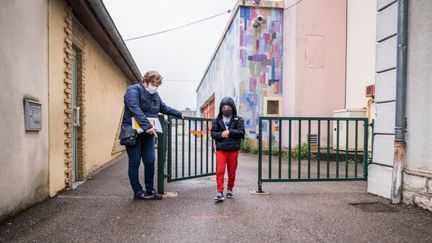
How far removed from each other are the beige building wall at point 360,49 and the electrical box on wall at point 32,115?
8.46m

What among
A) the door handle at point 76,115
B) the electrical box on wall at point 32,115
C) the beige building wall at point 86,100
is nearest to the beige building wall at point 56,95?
the beige building wall at point 86,100

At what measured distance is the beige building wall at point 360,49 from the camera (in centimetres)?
920

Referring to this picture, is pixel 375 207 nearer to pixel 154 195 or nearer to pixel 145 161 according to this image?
pixel 154 195

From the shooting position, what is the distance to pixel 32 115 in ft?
12.2

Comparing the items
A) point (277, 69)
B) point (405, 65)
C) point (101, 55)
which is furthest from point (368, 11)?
point (101, 55)

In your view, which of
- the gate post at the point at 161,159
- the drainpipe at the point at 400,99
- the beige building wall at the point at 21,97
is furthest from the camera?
the gate post at the point at 161,159

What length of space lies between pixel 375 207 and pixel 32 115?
14.6 feet

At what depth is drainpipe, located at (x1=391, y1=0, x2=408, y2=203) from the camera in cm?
421

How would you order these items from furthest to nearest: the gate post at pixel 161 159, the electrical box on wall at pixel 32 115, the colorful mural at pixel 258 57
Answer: the colorful mural at pixel 258 57 → the gate post at pixel 161 159 → the electrical box on wall at pixel 32 115

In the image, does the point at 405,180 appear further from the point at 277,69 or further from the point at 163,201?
the point at 277,69

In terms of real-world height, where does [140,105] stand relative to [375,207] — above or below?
above

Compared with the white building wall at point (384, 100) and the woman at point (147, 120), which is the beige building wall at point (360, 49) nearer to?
the white building wall at point (384, 100)

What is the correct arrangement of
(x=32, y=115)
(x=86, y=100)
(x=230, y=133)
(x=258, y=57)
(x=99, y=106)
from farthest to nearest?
(x=258, y=57)
(x=99, y=106)
(x=86, y=100)
(x=230, y=133)
(x=32, y=115)

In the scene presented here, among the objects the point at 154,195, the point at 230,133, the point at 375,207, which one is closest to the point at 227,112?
the point at 230,133
